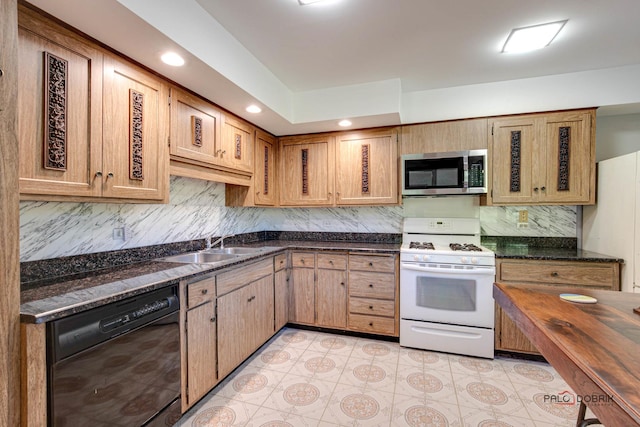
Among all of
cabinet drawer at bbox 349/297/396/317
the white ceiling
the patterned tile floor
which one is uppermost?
the white ceiling

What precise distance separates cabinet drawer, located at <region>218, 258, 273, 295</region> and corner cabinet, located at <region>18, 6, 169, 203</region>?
71cm

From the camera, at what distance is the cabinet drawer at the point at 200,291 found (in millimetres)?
1758

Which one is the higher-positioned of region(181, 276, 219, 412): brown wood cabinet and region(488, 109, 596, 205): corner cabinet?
region(488, 109, 596, 205): corner cabinet

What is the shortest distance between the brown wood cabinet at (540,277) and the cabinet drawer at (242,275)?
2056 millimetres

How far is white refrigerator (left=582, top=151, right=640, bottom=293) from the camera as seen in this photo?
214 centimetres

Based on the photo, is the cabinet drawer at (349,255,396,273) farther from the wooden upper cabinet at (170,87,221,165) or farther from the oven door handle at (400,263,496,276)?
the wooden upper cabinet at (170,87,221,165)

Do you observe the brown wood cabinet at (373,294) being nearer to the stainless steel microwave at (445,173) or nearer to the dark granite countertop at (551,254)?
the stainless steel microwave at (445,173)

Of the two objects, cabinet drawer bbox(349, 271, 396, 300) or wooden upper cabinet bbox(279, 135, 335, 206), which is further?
wooden upper cabinet bbox(279, 135, 335, 206)

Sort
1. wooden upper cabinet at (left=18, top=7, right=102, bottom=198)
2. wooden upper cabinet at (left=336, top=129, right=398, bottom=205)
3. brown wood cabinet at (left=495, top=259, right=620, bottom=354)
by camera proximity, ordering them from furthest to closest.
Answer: wooden upper cabinet at (left=336, top=129, right=398, bottom=205), brown wood cabinet at (left=495, top=259, right=620, bottom=354), wooden upper cabinet at (left=18, top=7, right=102, bottom=198)

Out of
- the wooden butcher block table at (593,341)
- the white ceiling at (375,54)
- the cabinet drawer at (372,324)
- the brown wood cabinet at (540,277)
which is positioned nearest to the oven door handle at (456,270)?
the brown wood cabinet at (540,277)

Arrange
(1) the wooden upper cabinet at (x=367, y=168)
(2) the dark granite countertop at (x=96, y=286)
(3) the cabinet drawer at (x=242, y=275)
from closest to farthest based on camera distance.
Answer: (2) the dark granite countertop at (x=96, y=286), (3) the cabinet drawer at (x=242, y=275), (1) the wooden upper cabinet at (x=367, y=168)

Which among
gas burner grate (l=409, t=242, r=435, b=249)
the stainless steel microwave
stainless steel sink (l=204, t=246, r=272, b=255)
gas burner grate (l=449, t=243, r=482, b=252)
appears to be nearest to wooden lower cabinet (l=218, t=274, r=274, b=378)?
stainless steel sink (l=204, t=246, r=272, b=255)

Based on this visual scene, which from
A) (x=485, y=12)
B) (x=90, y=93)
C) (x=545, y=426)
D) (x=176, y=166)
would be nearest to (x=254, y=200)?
(x=176, y=166)

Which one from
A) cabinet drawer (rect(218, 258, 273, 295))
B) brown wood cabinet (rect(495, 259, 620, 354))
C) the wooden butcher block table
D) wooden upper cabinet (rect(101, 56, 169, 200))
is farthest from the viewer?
brown wood cabinet (rect(495, 259, 620, 354))
